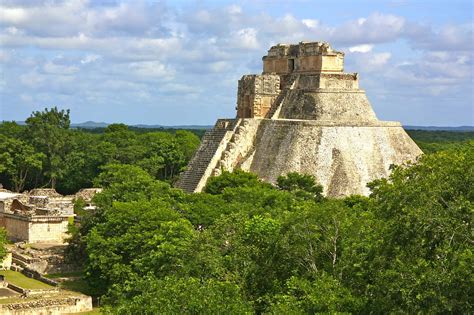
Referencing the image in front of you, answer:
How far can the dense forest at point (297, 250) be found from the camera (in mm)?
18548

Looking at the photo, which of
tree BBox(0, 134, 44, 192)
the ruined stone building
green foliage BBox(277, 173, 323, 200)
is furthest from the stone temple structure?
tree BBox(0, 134, 44, 192)

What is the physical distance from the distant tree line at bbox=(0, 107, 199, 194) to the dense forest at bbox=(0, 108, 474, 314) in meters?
31.2

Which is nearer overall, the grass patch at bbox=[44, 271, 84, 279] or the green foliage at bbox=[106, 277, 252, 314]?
the green foliage at bbox=[106, 277, 252, 314]

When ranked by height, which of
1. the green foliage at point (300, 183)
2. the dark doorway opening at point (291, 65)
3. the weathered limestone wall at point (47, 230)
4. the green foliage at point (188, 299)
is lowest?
the weathered limestone wall at point (47, 230)

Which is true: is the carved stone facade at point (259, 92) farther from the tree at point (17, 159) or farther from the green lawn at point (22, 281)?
the tree at point (17, 159)

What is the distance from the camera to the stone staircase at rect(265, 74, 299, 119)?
49559mm

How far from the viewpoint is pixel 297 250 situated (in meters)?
23.1

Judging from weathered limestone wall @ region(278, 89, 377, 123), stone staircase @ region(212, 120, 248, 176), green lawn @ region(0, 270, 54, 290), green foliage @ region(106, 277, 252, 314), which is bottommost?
green lawn @ region(0, 270, 54, 290)

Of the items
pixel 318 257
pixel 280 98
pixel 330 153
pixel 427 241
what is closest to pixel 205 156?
pixel 280 98

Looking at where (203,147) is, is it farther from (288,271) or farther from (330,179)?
(288,271)

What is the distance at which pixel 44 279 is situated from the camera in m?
37.1

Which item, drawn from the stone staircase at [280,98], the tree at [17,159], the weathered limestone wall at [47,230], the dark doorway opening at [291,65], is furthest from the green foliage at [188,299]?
the tree at [17,159]

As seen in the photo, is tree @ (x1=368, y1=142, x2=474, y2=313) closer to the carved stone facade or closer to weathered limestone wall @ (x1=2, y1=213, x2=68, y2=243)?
weathered limestone wall @ (x1=2, y1=213, x2=68, y2=243)

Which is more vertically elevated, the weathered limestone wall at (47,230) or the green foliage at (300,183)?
the green foliage at (300,183)
